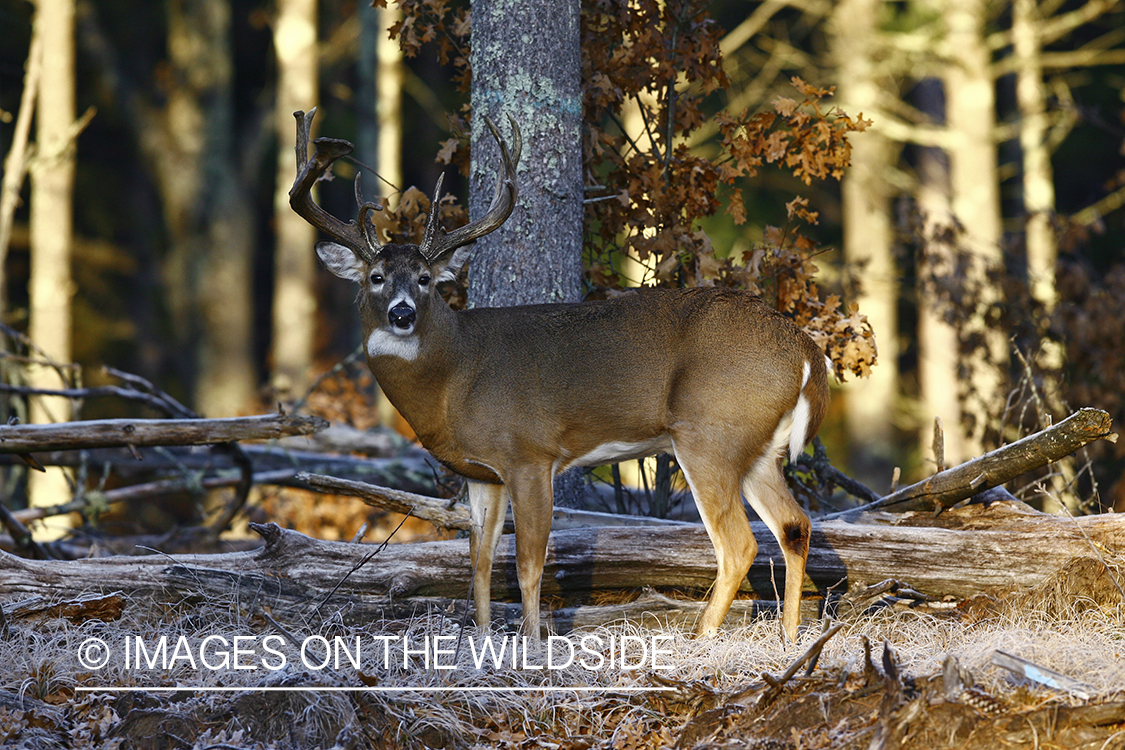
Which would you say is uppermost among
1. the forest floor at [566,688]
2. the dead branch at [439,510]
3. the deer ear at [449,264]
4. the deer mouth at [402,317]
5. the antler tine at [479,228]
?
the antler tine at [479,228]

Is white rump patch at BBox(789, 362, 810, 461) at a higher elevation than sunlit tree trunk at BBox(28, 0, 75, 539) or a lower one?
lower

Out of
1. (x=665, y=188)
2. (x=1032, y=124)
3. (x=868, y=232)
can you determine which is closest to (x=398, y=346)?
(x=665, y=188)

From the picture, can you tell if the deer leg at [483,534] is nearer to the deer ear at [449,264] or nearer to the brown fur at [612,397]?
the brown fur at [612,397]

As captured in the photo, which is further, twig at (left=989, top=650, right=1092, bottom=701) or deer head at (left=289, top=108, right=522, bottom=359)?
deer head at (left=289, top=108, right=522, bottom=359)

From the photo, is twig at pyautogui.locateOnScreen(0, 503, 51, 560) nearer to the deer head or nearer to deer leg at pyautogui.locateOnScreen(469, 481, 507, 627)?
the deer head

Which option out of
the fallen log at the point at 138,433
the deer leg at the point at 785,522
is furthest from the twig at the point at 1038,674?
the fallen log at the point at 138,433

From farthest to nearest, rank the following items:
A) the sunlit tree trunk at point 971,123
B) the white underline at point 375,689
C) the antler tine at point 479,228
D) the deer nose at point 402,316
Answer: the sunlit tree trunk at point 971,123 < the antler tine at point 479,228 < the deer nose at point 402,316 < the white underline at point 375,689

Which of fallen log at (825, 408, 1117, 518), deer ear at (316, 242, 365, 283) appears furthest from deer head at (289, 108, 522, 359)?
fallen log at (825, 408, 1117, 518)

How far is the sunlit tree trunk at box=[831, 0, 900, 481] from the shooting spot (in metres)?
16.9

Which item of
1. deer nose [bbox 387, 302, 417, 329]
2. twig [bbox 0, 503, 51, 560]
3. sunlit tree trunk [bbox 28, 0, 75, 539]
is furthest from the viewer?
sunlit tree trunk [bbox 28, 0, 75, 539]

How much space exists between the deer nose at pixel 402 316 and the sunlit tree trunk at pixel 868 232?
12.0 m

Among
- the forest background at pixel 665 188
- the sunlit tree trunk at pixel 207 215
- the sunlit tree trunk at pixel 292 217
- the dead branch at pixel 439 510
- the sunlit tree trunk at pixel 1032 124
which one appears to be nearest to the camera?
the dead branch at pixel 439 510

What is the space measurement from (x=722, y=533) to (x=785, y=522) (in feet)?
1.15

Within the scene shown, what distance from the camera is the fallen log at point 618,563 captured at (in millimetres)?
5652
